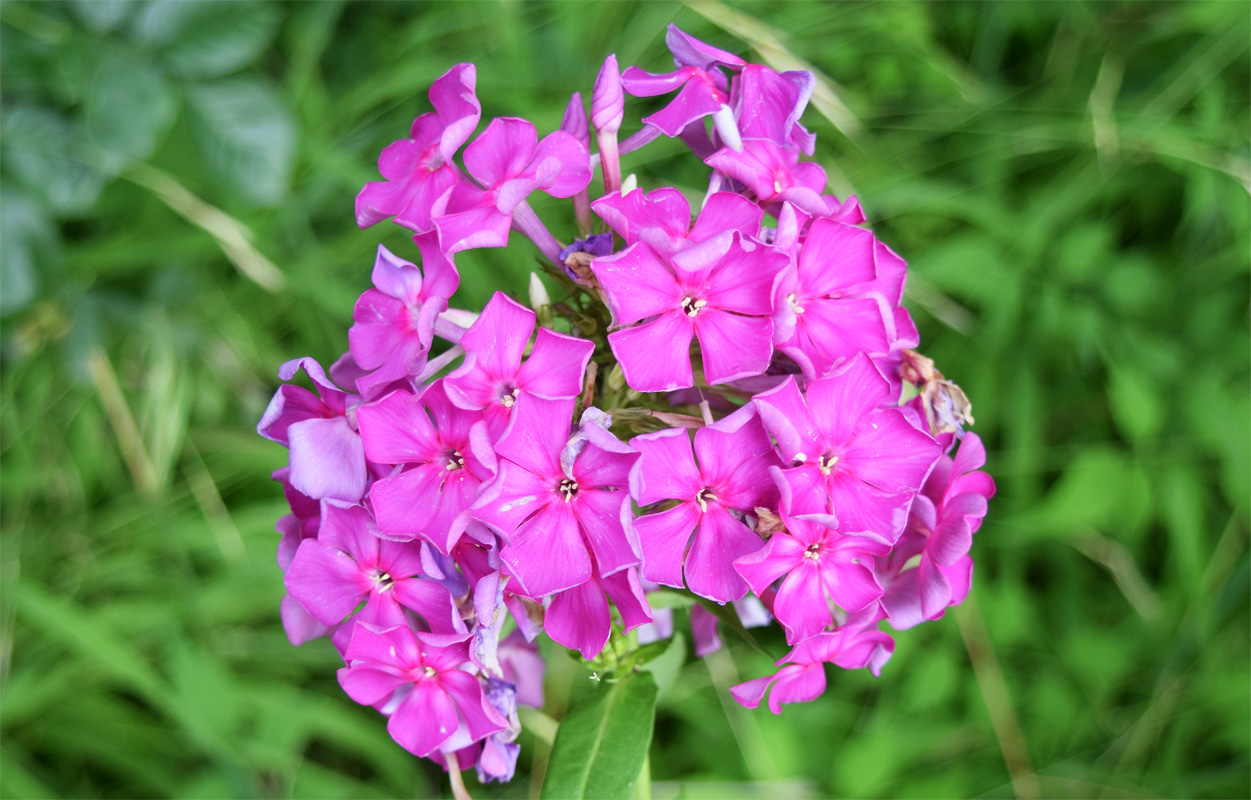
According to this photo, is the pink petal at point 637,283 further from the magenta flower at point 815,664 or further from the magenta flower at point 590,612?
the magenta flower at point 815,664

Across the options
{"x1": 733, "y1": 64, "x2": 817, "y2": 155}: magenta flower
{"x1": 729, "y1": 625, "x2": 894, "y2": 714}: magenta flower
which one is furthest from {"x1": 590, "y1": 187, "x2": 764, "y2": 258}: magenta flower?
{"x1": 729, "y1": 625, "x2": 894, "y2": 714}: magenta flower

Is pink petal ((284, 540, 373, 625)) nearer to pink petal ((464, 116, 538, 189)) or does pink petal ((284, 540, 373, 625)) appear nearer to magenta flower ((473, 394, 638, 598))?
magenta flower ((473, 394, 638, 598))

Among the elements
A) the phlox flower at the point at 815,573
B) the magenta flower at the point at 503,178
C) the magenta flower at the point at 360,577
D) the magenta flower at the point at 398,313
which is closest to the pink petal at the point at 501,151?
the magenta flower at the point at 503,178

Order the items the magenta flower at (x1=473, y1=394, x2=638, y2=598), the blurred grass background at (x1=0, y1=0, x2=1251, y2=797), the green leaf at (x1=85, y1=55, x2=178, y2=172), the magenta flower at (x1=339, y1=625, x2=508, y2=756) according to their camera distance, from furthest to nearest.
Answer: the blurred grass background at (x1=0, y1=0, x2=1251, y2=797) < the green leaf at (x1=85, y1=55, x2=178, y2=172) < the magenta flower at (x1=339, y1=625, x2=508, y2=756) < the magenta flower at (x1=473, y1=394, x2=638, y2=598)

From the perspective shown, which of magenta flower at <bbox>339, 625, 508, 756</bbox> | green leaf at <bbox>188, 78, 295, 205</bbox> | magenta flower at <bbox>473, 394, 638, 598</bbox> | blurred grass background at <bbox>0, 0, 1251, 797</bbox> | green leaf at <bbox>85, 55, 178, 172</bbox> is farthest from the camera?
blurred grass background at <bbox>0, 0, 1251, 797</bbox>

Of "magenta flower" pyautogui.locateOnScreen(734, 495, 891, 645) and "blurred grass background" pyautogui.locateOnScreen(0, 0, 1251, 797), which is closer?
"magenta flower" pyautogui.locateOnScreen(734, 495, 891, 645)

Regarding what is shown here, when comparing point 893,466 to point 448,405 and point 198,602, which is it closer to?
point 448,405
